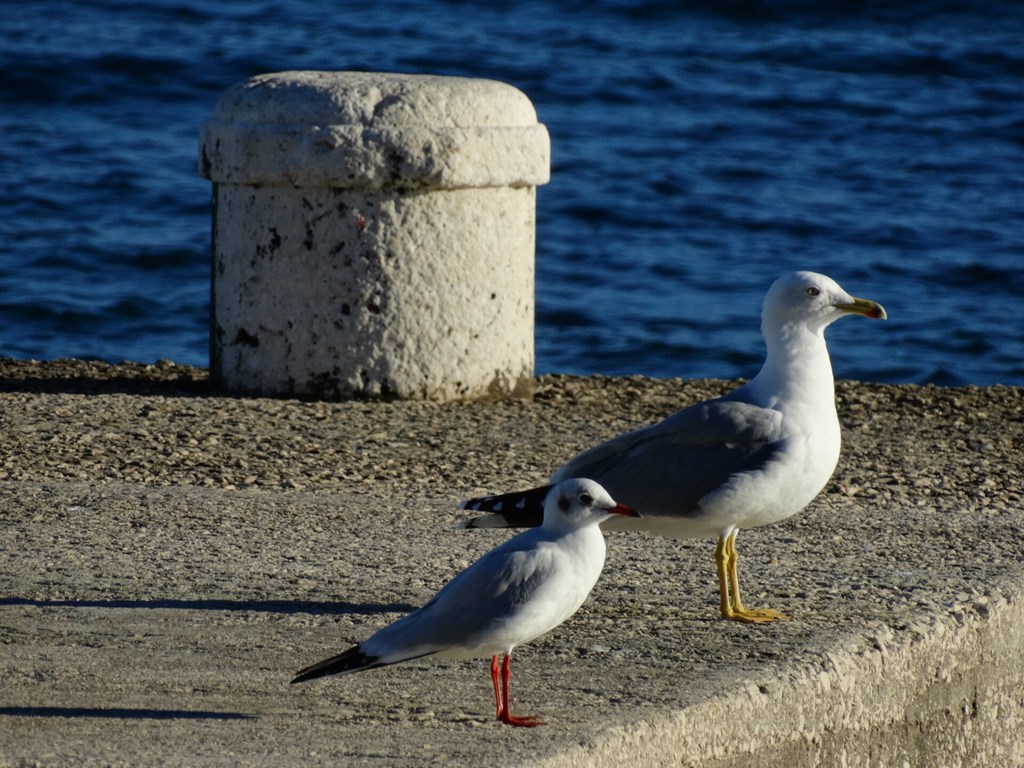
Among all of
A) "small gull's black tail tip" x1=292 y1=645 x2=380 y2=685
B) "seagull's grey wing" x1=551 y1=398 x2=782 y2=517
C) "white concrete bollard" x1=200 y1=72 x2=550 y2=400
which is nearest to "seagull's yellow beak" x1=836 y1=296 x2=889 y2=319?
"seagull's grey wing" x1=551 y1=398 x2=782 y2=517

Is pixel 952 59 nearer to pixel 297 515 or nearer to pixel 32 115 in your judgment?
pixel 32 115

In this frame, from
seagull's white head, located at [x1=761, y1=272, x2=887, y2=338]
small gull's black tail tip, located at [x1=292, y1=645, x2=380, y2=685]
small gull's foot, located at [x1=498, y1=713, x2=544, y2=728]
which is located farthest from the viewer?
seagull's white head, located at [x1=761, y1=272, x2=887, y2=338]

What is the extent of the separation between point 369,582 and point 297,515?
0.79m

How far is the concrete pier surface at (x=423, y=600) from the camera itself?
365 centimetres

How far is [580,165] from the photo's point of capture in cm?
1539

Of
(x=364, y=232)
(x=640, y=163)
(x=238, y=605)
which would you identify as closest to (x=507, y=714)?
(x=238, y=605)

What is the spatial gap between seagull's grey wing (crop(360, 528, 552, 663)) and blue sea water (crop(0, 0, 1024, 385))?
7.40 m

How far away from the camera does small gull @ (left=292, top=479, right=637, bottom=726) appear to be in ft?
11.4

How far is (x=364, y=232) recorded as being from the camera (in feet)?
23.2

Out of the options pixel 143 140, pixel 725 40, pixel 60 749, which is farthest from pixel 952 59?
pixel 60 749

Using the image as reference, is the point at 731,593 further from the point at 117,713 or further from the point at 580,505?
the point at 117,713

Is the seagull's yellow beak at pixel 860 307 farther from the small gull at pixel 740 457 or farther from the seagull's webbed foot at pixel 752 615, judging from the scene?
the seagull's webbed foot at pixel 752 615

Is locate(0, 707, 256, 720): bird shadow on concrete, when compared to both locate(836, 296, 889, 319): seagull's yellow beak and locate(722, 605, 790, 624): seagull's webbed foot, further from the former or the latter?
locate(836, 296, 889, 319): seagull's yellow beak

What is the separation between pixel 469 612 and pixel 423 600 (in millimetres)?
1122
